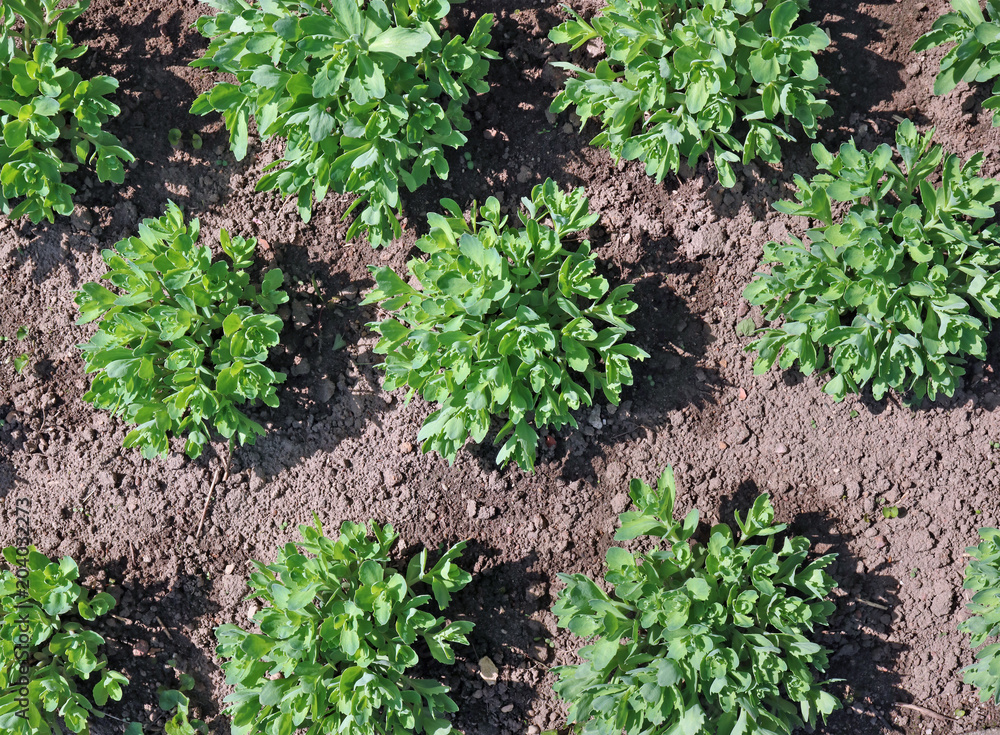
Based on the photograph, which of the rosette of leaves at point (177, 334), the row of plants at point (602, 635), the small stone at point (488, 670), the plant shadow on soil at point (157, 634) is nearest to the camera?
the row of plants at point (602, 635)

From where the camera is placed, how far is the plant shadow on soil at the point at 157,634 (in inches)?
148

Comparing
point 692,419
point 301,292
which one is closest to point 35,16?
point 301,292

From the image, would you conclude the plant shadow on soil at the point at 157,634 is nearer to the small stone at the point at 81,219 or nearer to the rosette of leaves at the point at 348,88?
the small stone at the point at 81,219

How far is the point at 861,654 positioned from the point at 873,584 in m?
0.35

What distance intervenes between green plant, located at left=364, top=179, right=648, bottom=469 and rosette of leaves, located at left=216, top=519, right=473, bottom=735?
2.14ft

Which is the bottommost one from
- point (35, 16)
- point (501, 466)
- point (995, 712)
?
point (995, 712)

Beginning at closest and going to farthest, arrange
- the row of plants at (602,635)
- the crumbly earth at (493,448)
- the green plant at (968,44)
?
the green plant at (968,44)
the row of plants at (602,635)
the crumbly earth at (493,448)

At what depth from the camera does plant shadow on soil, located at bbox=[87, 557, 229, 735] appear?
12.3 ft

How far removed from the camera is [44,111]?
337 cm

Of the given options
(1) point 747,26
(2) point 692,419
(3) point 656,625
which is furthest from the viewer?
(2) point 692,419

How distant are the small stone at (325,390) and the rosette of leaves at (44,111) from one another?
4.50 feet

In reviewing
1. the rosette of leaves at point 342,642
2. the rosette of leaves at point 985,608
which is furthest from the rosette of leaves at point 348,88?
the rosette of leaves at point 985,608

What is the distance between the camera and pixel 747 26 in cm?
311

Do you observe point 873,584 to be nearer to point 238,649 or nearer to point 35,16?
point 238,649
